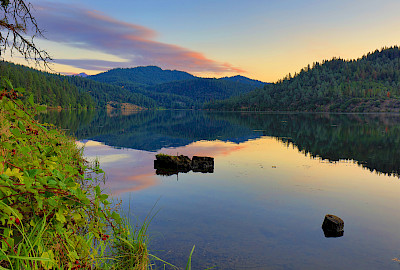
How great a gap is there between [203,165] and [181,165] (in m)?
2.03

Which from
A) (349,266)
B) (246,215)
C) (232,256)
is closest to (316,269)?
(349,266)

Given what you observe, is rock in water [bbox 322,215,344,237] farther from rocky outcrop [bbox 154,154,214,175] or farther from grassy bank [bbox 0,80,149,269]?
rocky outcrop [bbox 154,154,214,175]

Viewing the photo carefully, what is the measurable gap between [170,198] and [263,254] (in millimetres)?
7718

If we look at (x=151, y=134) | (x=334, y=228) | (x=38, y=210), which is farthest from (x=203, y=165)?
(x=151, y=134)

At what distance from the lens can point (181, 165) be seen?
2434 cm

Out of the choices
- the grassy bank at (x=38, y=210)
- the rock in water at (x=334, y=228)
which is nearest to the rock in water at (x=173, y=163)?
the rock in water at (x=334, y=228)

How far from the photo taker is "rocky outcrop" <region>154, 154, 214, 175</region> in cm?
2403

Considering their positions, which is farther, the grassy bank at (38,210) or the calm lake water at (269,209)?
the calm lake water at (269,209)

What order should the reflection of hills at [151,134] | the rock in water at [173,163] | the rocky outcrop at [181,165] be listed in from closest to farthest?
1. the rocky outcrop at [181,165]
2. the rock in water at [173,163]
3. the reflection of hills at [151,134]

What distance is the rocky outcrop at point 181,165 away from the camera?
24031 millimetres

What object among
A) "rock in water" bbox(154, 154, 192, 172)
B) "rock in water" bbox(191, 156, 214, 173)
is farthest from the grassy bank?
"rock in water" bbox(191, 156, 214, 173)

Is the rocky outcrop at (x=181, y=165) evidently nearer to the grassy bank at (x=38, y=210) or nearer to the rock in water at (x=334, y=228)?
the rock in water at (x=334, y=228)

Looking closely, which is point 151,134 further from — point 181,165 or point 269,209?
point 269,209

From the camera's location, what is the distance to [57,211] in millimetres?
4711
